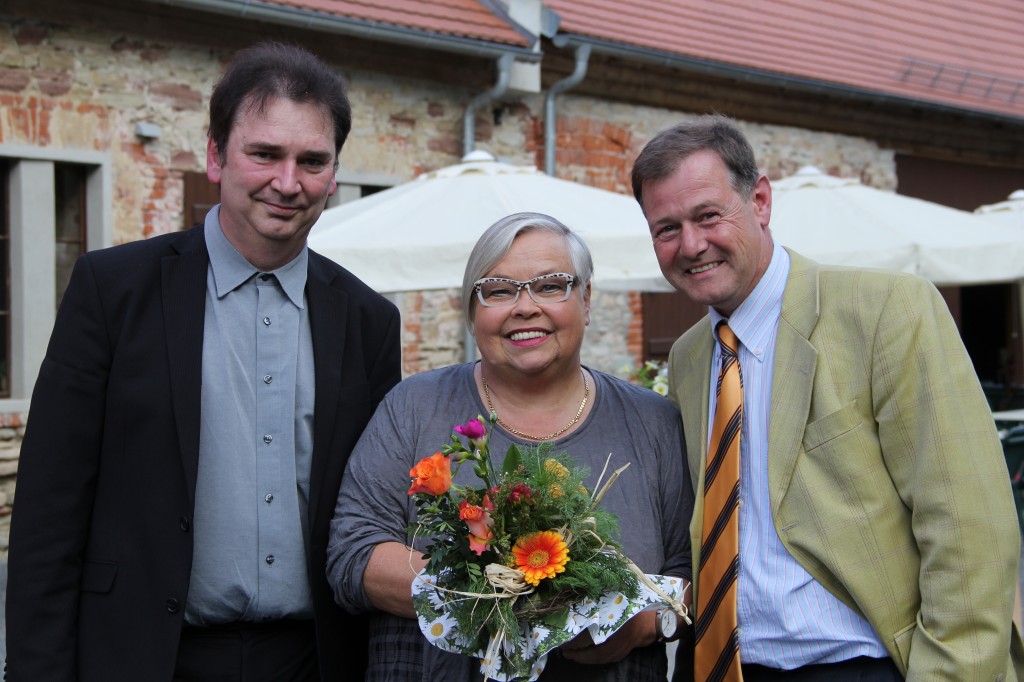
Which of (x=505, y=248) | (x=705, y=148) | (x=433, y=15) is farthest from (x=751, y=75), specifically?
(x=505, y=248)

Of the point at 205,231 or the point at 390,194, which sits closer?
the point at 205,231

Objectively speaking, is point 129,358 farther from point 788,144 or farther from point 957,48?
point 957,48

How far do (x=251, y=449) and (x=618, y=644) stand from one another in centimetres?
99

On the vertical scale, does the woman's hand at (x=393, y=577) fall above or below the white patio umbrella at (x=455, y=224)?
below

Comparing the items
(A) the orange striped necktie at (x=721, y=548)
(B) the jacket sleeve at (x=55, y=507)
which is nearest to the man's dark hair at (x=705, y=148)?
(A) the orange striped necktie at (x=721, y=548)

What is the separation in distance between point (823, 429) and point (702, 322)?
2.00 ft

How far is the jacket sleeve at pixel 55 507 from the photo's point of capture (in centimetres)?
245


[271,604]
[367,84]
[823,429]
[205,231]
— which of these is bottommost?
[271,604]

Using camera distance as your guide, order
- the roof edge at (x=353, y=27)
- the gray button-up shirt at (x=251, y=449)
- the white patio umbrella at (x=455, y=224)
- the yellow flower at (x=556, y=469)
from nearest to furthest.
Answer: the yellow flower at (x=556, y=469)
the gray button-up shirt at (x=251, y=449)
the white patio umbrella at (x=455, y=224)
the roof edge at (x=353, y=27)

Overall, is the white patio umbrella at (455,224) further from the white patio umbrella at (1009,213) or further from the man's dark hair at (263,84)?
the white patio umbrella at (1009,213)

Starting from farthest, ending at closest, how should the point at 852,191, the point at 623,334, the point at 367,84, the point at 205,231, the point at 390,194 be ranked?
the point at 623,334 → the point at 367,84 → the point at 852,191 → the point at 390,194 → the point at 205,231

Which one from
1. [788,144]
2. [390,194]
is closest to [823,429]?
[390,194]

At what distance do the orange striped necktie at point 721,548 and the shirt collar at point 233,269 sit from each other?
112 centimetres

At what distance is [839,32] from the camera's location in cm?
1382
